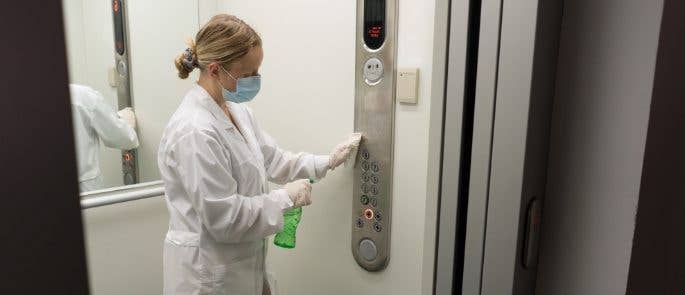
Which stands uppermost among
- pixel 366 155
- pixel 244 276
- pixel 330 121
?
pixel 330 121

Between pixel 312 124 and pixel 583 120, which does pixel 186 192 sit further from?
pixel 583 120

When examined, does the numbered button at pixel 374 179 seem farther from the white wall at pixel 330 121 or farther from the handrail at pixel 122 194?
the handrail at pixel 122 194

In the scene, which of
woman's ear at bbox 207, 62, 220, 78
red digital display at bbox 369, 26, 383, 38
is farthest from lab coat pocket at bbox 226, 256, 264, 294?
red digital display at bbox 369, 26, 383, 38

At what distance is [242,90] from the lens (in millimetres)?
→ 1548

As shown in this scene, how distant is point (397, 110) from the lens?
154 cm

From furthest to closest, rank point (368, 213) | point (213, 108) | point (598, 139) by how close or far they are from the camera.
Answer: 1. point (368, 213)
2. point (213, 108)
3. point (598, 139)

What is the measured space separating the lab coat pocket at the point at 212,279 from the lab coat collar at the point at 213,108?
0.44 meters

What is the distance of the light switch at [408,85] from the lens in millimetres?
1458

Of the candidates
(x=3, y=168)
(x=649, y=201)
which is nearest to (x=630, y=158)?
(x=649, y=201)

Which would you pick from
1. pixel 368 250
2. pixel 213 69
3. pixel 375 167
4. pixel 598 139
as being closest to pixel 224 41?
pixel 213 69

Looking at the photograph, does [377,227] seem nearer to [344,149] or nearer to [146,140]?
[344,149]

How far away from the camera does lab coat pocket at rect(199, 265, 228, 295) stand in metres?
1.49

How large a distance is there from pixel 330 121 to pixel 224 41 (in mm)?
497

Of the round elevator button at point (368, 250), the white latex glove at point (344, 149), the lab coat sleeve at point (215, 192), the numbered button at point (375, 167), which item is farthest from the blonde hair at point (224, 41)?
the round elevator button at point (368, 250)
